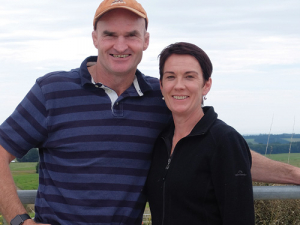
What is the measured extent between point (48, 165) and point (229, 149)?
1284 mm

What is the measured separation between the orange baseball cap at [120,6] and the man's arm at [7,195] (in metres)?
→ 1.17

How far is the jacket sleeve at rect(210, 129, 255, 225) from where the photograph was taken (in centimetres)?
226

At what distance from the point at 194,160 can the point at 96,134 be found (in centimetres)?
70

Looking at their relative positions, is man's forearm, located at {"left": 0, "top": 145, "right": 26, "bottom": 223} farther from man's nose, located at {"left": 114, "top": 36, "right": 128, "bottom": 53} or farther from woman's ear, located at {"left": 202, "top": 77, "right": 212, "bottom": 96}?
woman's ear, located at {"left": 202, "top": 77, "right": 212, "bottom": 96}

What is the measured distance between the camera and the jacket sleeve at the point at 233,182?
226 centimetres

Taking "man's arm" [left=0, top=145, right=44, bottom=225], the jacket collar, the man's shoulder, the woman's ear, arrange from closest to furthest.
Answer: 1. the jacket collar
2. the woman's ear
3. "man's arm" [left=0, top=145, right=44, bottom=225]
4. the man's shoulder

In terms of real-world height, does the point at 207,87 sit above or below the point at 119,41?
below

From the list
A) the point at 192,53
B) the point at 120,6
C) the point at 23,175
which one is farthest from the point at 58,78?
the point at 23,175

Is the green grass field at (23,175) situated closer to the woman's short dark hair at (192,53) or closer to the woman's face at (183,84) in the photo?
the woman's face at (183,84)

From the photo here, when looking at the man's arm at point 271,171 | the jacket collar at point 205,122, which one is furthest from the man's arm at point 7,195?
the man's arm at point 271,171

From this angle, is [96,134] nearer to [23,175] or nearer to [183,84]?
[183,84]

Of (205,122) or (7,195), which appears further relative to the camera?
(7,195)

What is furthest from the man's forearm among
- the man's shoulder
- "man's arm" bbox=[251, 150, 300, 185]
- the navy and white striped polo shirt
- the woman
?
"man's arm" bbox=[251, 150, 300, 185]

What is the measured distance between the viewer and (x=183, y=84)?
8.42ft
